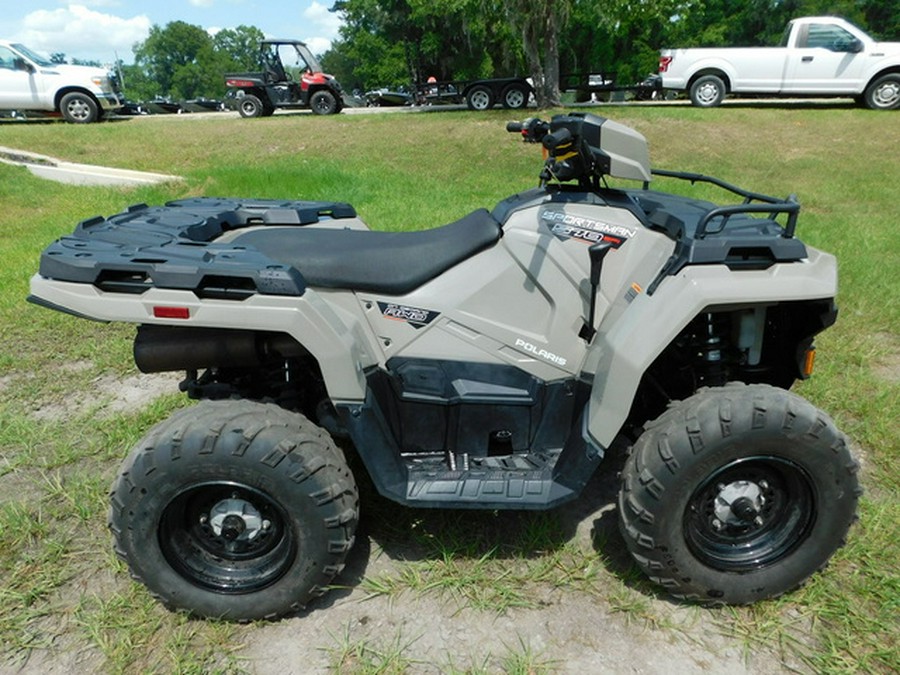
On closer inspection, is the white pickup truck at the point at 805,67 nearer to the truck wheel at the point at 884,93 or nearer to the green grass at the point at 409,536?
the truck wheel at the point at 884,93

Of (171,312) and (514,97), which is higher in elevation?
(514,97)

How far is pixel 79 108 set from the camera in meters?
15.6

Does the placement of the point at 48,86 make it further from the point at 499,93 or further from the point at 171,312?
the point at 171,312

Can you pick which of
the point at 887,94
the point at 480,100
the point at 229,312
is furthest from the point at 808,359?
the point at 480,100

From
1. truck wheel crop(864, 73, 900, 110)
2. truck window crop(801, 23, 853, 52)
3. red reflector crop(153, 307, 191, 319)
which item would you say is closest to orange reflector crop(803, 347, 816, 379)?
red reflector crop(153, 307, 191, 319)

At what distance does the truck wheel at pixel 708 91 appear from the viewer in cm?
1636

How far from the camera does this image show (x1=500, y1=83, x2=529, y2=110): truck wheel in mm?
19250

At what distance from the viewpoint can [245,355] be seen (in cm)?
248

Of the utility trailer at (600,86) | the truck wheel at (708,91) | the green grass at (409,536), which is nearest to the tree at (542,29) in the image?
the truck wheel at (708,91)

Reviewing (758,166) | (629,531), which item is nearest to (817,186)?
(758,166)

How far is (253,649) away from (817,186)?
1053 centimetres

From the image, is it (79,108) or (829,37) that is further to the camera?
(79,108)

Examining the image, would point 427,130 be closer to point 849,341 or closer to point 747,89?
point 747,89

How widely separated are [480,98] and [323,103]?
4645mm
